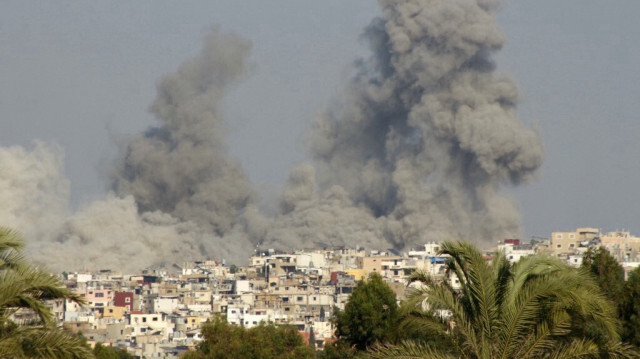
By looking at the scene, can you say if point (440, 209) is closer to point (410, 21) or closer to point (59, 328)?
point (410, 21)

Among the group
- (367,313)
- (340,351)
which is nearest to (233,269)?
(340,351)

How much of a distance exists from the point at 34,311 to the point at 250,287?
75637mm

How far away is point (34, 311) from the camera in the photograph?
1254cm

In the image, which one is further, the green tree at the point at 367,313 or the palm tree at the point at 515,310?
the green tree at the point at 367,313

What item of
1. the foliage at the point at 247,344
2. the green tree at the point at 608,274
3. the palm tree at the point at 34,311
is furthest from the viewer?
the foliage at the point at 247,344

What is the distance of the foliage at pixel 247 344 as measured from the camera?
106 feet

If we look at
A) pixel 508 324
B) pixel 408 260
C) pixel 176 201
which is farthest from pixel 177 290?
pixel 508 324

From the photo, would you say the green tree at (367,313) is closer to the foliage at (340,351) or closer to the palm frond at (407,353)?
the foliage at (340,351)

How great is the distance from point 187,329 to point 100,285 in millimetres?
14796

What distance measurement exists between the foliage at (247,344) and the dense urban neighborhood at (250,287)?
19.2 m

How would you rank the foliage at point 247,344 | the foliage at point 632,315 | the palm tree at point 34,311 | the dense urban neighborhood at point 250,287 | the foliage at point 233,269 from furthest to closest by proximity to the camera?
1. the foliage at point 233,269
2. the dense urban neighborhood at point 250,287
3. the foliage at point 247,344
4. the foliage at point 632,315
5. the palm tree at point 34,311

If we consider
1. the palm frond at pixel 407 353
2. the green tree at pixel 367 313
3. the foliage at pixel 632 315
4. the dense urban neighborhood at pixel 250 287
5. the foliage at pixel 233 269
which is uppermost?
the foliage at pixel 233 269

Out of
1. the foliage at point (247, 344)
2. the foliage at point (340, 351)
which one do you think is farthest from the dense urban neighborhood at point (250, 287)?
the foliage at point (340, 351)

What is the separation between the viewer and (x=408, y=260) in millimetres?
83875
